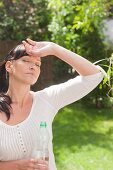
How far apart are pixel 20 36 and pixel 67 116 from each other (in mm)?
2737

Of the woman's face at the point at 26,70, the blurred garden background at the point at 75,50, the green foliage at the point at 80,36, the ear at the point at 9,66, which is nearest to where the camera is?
the woman's face at the point at 26,70

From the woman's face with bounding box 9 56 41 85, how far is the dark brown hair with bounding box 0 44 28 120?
3cm

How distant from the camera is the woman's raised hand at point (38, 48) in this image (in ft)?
8.09

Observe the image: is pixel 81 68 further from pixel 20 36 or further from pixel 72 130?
pixel 20 36

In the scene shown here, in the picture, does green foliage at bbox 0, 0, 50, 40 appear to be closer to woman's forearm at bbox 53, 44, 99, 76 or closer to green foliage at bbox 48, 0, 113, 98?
green foliage at bbox 48, 0, 113, 98

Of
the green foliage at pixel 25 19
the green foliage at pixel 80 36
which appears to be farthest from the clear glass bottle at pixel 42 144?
the green foliage at pixel 25 19

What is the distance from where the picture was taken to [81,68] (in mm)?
2572

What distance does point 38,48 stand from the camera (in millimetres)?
2527

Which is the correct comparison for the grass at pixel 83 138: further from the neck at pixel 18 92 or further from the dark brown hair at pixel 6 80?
the neck at pixel 18 92

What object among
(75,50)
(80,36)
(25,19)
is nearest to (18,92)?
(80,36)

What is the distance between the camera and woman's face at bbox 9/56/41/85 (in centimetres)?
242

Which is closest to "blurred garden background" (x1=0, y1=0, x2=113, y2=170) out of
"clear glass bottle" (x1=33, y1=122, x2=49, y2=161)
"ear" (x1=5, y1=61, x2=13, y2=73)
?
"ear" (x1=5, y1=61, x2=13, y2=73)

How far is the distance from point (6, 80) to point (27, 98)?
0.19 meters

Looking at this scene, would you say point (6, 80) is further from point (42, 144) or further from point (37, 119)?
point (42, 144)
